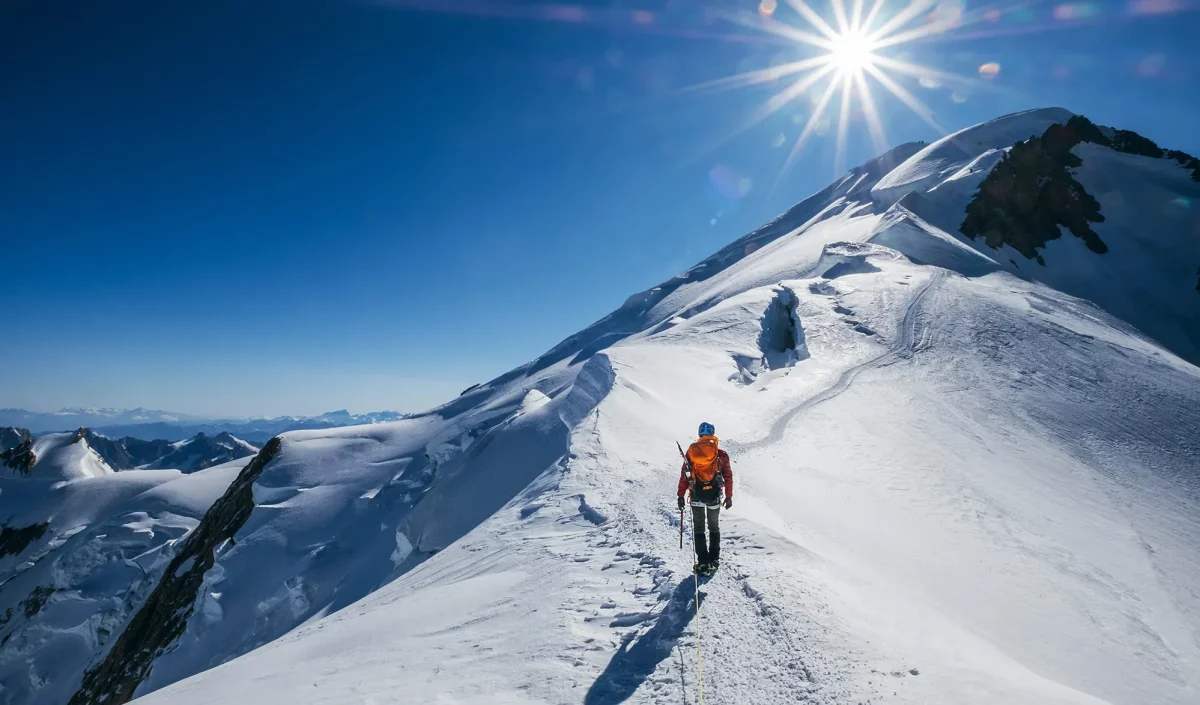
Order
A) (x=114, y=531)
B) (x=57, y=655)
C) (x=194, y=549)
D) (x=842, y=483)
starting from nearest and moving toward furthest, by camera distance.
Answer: (x=842, y=483), (x=194, y=549), (x=57, y=655), (x=114, y=531)

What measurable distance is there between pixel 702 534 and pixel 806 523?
3644mm

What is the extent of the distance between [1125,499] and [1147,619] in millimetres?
6906

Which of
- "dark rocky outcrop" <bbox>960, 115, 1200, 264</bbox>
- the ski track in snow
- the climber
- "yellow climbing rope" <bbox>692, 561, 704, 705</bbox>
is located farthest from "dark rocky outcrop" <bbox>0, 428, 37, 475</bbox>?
"dark rocky outcrop" <bbox>960, 115, 1200, 264</bbox>

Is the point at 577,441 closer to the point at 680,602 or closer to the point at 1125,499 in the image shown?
the point at 680,602

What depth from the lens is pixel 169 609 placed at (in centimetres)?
3606

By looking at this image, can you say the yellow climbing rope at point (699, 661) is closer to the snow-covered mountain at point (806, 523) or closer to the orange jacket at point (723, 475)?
the snow-covered mountain at point (806, 523)

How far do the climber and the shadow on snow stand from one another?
66 centimetres

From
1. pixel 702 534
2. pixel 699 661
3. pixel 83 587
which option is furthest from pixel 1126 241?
pixel 83 587

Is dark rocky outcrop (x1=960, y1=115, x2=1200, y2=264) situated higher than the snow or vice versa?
the snow

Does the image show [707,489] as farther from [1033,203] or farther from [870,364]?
[1033,203]

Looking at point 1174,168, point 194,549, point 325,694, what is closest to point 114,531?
point 194,549

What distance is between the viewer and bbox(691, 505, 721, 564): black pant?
7336 millimetres

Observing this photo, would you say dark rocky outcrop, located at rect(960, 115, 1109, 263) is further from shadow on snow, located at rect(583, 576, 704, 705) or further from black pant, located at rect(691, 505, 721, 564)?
shadow on snow, located at rect(583, 576, 704, 705)

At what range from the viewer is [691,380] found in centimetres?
2186
